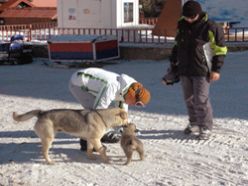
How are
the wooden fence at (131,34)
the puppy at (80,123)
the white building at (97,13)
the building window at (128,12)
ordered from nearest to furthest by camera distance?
the puppy at (80,123) → the wooden fence at (131,34) → the white building at (97,13) → the building window at (128,12)

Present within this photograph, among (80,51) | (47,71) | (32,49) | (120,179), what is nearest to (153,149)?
(120,179)

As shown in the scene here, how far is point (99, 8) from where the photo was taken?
66.3 feet

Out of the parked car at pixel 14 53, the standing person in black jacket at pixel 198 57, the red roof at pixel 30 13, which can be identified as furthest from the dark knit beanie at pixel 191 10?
the red roof at pixel 30 13

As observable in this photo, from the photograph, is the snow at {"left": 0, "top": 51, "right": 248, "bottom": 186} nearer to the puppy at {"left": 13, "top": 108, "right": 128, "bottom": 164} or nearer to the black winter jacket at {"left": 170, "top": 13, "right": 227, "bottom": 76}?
the puppy at {"left": 13, "top": 108, "right": 128, "bottom": 164}

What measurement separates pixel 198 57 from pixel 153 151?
1.27 metres

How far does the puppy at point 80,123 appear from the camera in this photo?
5.83 m

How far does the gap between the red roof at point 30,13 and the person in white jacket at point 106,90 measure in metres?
24.0

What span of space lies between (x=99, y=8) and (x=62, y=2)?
172cm

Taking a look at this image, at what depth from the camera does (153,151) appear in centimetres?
645

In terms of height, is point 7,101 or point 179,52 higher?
point 179,52

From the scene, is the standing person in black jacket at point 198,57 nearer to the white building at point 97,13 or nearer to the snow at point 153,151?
the snow at point 153,151

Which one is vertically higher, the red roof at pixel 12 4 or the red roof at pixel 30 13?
Result: the red roof at pixel 12 4

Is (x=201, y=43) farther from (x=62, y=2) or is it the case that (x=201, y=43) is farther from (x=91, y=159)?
(x=62, y=2)

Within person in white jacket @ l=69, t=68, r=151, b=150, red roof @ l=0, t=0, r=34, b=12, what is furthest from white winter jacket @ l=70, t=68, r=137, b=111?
red roof @ l=0, t=0, r=34, b=12
